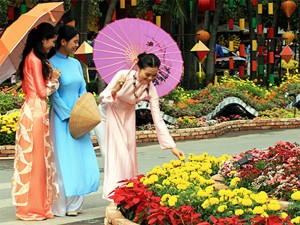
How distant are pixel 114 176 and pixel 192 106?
10.0m

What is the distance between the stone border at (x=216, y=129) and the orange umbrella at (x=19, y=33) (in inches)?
196

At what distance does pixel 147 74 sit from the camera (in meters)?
8.93

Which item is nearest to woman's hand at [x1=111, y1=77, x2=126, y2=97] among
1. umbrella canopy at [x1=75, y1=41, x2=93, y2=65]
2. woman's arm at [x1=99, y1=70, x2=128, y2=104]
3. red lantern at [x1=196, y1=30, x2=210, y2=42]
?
woman's arm at [x1=99, y1=70, x2=128, y2=104]

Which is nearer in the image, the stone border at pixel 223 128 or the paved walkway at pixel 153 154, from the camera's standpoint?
the paved walkway at pixel 153 154

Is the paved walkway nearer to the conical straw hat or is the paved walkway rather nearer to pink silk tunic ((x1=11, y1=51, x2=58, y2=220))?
pink silk tunic ((x1=11, y1=51, x2=58, y2=220))

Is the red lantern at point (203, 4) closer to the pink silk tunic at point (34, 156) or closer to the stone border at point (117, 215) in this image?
the pink silk tunic at point (34, 156)

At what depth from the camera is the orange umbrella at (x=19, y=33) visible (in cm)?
906

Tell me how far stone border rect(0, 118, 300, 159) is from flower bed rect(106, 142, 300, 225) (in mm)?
6303

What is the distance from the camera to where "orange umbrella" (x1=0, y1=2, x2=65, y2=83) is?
9.06 meters

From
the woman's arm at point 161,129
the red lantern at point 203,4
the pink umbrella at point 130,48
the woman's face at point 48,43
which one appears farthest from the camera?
the red lantern at point 203,4

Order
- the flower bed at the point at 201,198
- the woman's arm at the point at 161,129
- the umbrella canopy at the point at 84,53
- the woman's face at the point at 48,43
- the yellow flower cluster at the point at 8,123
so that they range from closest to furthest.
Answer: the flower bed at the point at 201,198
the woman's arm at the point at 161,129
the woman's face at the point at 48,43
the yellow flower cluster at the point at 8,123
the umbrella canopy at the point at 84,53

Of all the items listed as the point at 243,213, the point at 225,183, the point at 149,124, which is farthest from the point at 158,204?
the point at 149,124

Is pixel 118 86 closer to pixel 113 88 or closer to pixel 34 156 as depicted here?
pixel 113 88

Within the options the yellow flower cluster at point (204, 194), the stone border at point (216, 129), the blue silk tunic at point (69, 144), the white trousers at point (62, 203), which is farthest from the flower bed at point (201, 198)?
the stone border at point (216, 129)
